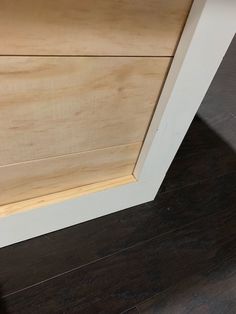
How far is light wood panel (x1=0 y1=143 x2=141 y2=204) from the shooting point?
2.23 feet

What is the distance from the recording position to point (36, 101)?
22.1 inches

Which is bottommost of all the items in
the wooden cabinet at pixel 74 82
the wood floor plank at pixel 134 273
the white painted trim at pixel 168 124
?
the wood floor plank at pixel 134 273

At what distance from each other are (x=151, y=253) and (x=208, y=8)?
2.26ft

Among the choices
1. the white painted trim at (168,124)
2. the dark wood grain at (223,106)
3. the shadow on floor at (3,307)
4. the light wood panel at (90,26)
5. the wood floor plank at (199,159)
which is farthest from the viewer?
the dark wood grain at (223,106)

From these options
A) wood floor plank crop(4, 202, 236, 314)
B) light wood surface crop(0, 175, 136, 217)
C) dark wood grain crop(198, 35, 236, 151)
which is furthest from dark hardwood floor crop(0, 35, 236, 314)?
dark wood grain crop(198, 35, 236, 151)

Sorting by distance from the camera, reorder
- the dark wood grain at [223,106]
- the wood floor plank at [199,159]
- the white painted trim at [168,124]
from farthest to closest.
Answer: the dark wood grain at [223,106]
the wood floor plank at [199,159]
the white painted trim at [168,124]

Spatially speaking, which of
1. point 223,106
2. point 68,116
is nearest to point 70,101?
point 68,116

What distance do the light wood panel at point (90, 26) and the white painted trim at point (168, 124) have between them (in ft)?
0.16

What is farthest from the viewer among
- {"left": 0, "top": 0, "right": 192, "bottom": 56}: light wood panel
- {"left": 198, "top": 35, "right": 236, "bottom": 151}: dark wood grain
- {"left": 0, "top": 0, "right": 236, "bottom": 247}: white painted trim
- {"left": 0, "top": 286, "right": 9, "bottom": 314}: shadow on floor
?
{"left": 198, "top": 35, "right": 236, "bottom": 151}: dark wood grain

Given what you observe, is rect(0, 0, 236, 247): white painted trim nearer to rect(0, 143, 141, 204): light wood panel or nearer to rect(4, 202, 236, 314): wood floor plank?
rect(0, 143, 141, 204): light wood panel

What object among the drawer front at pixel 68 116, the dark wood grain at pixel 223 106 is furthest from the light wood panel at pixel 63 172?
the dark wood grain at pixel 223 106

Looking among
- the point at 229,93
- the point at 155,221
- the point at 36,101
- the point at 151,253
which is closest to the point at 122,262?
the point at 151,253

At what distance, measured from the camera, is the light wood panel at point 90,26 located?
0.45 m

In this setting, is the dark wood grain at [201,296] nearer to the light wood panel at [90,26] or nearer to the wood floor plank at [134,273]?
the wood floor plank at [134,273]
